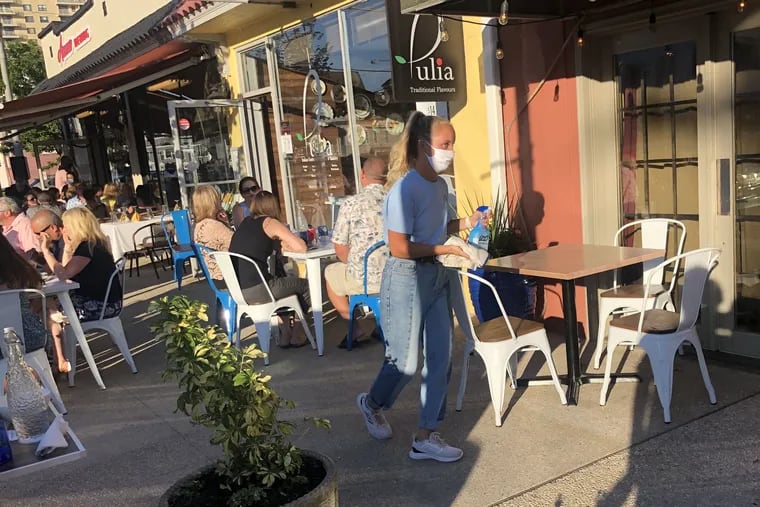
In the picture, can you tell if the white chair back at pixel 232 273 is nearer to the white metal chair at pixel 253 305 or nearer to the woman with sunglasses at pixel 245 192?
the white metal chair at pixel 253 305

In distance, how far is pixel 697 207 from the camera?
428 cm

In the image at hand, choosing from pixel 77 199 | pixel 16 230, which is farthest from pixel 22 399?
pixel 77 199

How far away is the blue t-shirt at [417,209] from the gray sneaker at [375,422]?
97 centimetres

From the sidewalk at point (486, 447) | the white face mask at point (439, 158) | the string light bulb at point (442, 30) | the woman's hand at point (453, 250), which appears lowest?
the sidewalk at point (486, 447)

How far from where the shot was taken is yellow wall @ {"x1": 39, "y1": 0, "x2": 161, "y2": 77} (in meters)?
12.3

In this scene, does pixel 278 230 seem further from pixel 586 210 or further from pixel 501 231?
pixel 586 210

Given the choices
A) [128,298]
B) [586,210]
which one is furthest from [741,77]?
[128,298]

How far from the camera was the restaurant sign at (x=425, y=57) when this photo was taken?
16.4ft

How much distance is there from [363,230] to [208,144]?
4.96 metres

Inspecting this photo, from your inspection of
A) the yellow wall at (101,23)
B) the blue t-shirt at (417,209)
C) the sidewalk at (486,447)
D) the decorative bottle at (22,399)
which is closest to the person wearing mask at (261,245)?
the sidewalk at (486,447)

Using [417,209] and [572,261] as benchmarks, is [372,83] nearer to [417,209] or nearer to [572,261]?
[572,261]

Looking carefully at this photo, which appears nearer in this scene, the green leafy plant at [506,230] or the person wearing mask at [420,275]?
the person wearing mask at [420,275]

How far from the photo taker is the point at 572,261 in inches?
151

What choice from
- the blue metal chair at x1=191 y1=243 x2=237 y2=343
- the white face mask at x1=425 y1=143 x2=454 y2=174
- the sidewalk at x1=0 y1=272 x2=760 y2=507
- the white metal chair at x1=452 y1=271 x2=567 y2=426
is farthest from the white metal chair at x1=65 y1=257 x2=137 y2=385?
the white face mask at x1=425 y1=143 x2=454 y2=174
